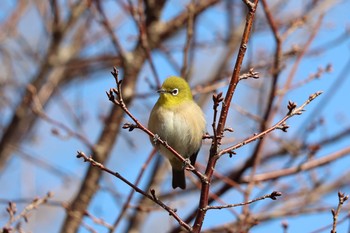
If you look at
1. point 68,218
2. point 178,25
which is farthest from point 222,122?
point 178,25

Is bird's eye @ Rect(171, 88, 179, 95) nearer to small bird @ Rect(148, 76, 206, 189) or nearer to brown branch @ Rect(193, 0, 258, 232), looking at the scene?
small bird @ Rect(148, 76, 206, 189)

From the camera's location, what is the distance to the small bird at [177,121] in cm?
432

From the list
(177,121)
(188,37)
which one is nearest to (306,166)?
(177,121)

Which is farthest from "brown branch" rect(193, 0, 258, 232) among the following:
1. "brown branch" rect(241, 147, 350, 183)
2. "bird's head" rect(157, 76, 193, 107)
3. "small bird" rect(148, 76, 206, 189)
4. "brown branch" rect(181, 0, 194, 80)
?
"brown branch" rect(241, 147, 350, 183)

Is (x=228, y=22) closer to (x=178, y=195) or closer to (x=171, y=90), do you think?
(x=178, y=195)

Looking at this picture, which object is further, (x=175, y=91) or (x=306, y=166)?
(x=306, y=166)

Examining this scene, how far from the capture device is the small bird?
432 cm

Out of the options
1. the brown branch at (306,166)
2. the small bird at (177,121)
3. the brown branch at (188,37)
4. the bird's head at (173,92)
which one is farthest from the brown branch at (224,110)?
the brown branch at (306,166)

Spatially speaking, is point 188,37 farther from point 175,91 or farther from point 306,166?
point 306,166

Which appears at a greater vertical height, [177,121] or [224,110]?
[177,121]

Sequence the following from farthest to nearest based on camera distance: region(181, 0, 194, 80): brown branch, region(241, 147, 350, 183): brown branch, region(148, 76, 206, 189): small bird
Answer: region(241, 147, 350, 183): brown branch
region(181, 0, 194, 80): brown branch
region(148, 76, 206, 189): small bird

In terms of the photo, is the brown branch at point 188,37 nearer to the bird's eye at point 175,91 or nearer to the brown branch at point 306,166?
the bird's eye at point 175,91

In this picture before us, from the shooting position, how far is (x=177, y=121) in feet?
14.3

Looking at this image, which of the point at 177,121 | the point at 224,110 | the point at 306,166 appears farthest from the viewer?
the point at 306,166
